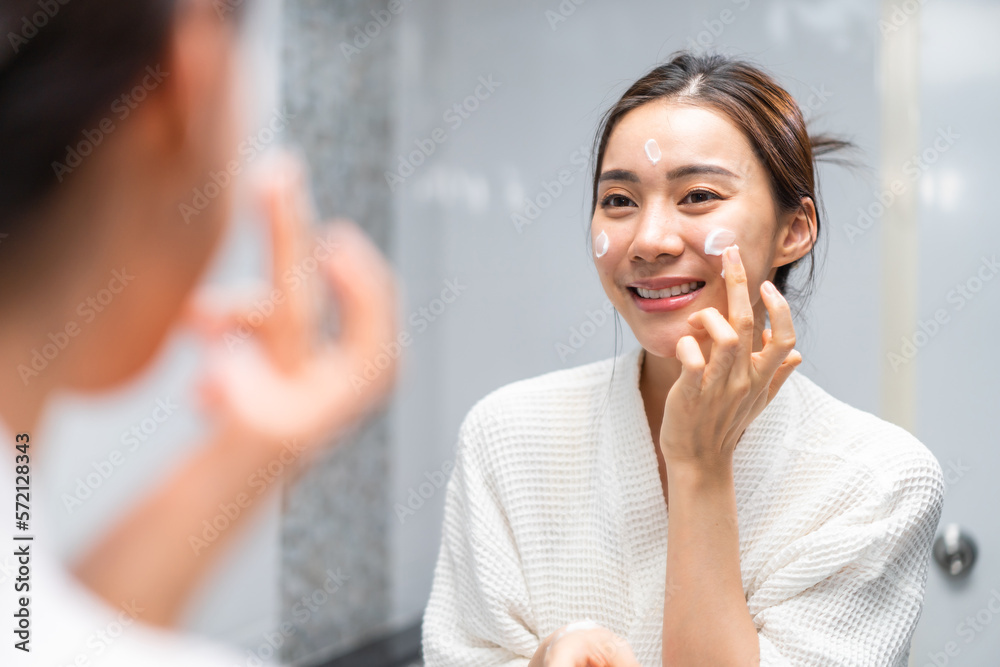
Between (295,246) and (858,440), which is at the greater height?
(295,246)

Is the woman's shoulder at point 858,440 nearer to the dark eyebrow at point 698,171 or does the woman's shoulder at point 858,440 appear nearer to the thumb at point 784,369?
the thumb at point 784,369

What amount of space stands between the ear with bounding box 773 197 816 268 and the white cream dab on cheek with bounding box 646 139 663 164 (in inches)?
6.6

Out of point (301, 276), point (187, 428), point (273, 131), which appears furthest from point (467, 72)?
point (187, 428)

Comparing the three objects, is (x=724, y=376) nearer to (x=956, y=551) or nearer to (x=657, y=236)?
(x=657, y=236)

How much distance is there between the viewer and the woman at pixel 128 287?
998 mm

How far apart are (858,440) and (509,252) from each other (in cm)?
95

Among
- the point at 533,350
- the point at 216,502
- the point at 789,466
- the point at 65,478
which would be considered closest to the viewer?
the point at 789,466

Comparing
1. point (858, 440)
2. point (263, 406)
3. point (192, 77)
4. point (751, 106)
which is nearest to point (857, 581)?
point (858, 440)

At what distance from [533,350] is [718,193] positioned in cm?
87

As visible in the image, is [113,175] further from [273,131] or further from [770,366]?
[770,366]

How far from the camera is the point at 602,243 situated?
860 mm

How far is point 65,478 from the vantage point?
110 cm

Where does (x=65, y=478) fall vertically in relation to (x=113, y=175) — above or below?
below

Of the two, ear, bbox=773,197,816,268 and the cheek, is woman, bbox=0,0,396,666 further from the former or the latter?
ear, bbox=773,197,816,268
